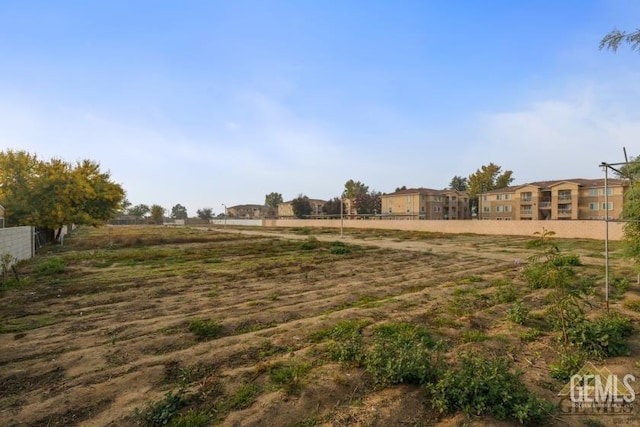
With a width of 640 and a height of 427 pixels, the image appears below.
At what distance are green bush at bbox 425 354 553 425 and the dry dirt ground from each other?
0.32ft

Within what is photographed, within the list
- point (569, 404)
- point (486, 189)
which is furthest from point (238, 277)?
point (486, 189)

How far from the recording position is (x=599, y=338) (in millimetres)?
4238

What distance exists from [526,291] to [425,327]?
4.41 meters

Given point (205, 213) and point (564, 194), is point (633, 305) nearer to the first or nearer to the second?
point (564, 194)

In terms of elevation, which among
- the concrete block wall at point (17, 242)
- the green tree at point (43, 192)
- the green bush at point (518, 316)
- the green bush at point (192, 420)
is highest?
the green tree at point (43, 192)


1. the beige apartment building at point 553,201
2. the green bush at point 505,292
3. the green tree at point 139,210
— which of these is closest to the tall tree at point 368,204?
the beige apartment building at point 553,201

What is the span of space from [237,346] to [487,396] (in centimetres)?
322

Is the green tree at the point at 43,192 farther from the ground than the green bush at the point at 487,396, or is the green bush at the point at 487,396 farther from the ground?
the green tree at the point at 43,192

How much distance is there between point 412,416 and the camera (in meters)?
3.03

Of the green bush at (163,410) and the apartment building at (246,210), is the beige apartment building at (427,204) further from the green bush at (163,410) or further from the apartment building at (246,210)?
the apartment building at (246,210)

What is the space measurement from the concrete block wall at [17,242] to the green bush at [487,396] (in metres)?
14.0

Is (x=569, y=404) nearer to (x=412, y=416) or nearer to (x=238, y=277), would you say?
(x=412, y=416)

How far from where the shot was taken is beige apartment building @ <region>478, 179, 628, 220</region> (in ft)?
140

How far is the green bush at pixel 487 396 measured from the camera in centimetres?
290
